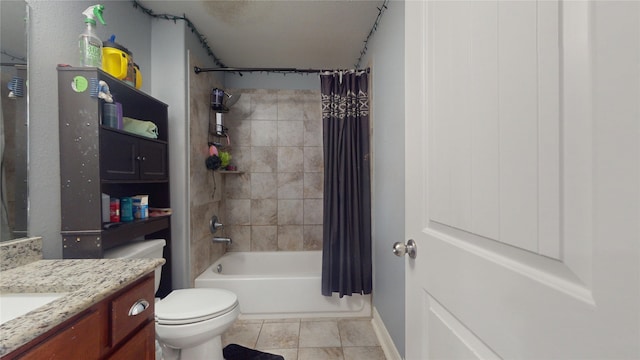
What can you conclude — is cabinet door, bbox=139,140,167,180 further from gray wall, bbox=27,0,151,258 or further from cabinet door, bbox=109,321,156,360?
cabinet door, bbox=109,321,156,360

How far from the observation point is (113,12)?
1.51m

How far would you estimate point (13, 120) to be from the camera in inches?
39.7

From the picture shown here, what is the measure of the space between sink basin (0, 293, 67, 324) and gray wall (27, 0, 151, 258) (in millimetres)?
420

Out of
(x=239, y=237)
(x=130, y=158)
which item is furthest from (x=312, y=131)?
(x=130, y=158)

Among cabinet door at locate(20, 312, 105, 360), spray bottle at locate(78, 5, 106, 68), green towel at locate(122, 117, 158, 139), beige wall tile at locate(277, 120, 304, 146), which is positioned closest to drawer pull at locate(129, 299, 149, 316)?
cabinet door at locate(20, 312, 105, 360)

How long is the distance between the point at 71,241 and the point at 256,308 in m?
1.36

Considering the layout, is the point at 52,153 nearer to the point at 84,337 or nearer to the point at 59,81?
the point at 59,81

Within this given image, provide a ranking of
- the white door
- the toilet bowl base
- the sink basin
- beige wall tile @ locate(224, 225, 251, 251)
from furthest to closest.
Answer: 1. beige wall tile @ locate(224, 225, 251, 251)
2. the toilet bowl base
3. the sink basin
4. the white door

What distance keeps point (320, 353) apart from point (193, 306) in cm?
91

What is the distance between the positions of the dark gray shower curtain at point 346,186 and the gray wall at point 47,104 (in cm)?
150

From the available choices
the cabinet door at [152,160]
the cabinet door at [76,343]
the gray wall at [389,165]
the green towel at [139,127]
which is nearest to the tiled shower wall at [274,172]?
the gray wall at [389,165]

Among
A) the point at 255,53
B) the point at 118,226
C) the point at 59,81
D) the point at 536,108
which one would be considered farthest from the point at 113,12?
the point at 536,108

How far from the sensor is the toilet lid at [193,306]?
1.29m

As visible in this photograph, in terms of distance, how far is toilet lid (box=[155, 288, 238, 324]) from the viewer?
1288mm
